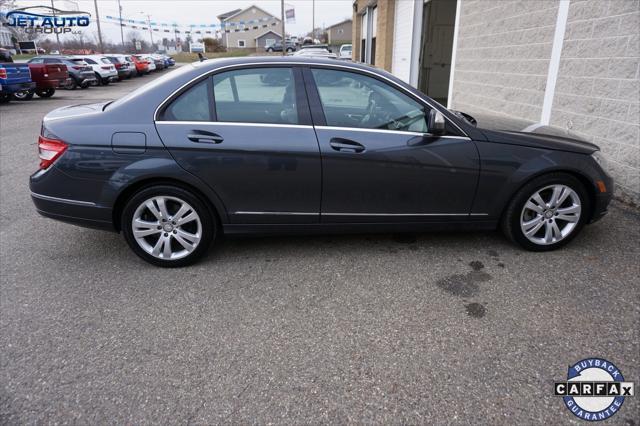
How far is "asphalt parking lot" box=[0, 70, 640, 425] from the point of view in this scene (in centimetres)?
230

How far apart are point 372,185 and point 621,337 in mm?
1922

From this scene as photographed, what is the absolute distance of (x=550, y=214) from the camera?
152 inches

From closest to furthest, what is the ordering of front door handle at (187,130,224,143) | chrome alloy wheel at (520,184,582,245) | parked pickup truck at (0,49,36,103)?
front door handle at (187,130,224,143)
chrome alloy wheel at (520,184,582,245)
parked pickup truck at (0,49,36,103)

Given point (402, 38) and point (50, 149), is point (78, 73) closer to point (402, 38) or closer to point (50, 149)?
point (402, 38)

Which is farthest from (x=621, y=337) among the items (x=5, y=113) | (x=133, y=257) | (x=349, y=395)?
(x=5, y=113)

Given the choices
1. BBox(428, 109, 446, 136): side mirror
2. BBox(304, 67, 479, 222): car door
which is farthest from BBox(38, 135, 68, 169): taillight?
BBox(428, 109, 446, 136): side mirror

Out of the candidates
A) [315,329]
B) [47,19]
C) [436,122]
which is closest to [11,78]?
[436,122]

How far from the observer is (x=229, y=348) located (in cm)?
273

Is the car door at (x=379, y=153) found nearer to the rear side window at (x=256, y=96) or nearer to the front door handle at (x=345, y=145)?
the front door handle at (x=345, y=145)

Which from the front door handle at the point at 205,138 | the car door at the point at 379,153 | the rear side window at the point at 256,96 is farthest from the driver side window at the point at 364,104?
the front door handle at the point at 205,138

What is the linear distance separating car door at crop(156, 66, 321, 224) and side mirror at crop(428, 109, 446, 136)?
0.91 meters

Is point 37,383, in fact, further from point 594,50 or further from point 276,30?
point 276,30

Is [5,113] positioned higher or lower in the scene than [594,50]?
lower

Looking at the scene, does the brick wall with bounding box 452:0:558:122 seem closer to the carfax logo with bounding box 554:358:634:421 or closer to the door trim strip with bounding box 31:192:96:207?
the carfax logo with bounding box 554:358:634:421
